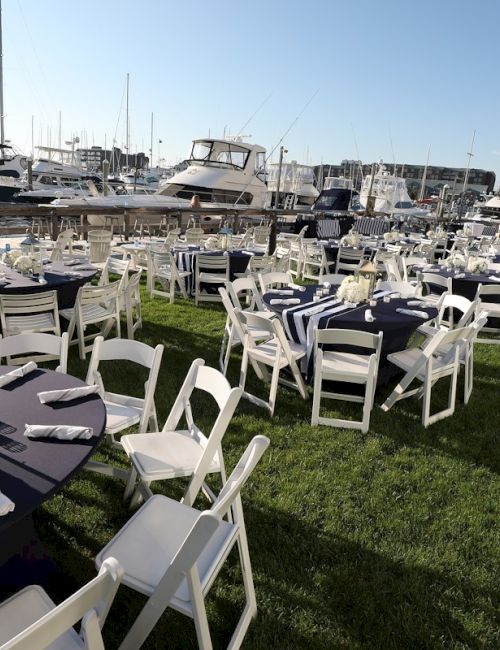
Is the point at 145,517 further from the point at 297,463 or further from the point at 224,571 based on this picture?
the point at 297,463

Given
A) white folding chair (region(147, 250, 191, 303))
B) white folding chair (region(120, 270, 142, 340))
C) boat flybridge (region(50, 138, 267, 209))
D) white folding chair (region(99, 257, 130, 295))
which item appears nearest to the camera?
white folding chair (region(120, 270, 142, 340))

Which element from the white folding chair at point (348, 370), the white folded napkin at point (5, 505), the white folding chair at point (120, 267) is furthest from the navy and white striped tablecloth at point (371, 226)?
the white folded napkin at point (5, 505)

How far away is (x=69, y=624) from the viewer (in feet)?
4.01

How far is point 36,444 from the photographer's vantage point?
218 cm

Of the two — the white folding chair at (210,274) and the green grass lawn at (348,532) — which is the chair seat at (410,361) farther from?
the white folding chair at (210,274)

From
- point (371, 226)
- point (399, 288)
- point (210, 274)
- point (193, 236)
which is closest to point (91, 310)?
point (210, 274)

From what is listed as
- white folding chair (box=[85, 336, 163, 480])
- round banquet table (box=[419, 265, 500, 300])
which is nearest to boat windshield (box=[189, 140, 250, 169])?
round banquet table (box=[419, 265, 500, 300])

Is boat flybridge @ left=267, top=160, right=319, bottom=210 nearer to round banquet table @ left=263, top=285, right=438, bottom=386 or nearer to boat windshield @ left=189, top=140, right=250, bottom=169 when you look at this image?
boat windshield @ left=189, top=140, right=250, bottom=169

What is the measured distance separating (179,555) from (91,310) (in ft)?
14.8

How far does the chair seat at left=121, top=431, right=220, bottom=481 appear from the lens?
8.60 ft

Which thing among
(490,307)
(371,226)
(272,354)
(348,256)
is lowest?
(272,354)

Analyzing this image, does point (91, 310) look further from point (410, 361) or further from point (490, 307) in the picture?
point (490, 307)

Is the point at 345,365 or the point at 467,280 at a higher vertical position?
the point at 467,280

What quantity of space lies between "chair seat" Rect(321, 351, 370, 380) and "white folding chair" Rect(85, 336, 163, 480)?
64.8 inches
